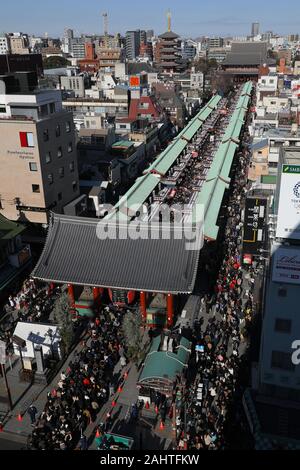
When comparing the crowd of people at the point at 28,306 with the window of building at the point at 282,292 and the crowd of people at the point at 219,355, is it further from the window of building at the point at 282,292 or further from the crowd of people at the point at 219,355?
the window of building at the point at 282,292

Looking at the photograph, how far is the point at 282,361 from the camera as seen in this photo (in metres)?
18.5

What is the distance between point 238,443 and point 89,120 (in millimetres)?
41946

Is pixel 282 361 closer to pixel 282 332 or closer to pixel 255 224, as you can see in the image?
pixel 282 332

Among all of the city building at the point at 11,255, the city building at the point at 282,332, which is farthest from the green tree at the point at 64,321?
the city building at the point at 282,332

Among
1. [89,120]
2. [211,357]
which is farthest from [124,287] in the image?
[89,120]

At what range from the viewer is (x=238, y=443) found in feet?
55.7

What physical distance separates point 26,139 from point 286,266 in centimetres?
2143

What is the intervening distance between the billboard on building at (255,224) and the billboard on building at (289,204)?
1007cm

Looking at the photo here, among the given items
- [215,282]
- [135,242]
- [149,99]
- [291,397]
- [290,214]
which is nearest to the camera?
[290,214]

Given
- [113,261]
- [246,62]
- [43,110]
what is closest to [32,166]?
[43,110]

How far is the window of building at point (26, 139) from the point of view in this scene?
100 ft

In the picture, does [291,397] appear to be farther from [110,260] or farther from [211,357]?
[110,260]

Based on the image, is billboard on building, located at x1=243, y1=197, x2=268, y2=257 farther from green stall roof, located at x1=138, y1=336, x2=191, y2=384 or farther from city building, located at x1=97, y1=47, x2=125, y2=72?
city building, located at x1=97, y1=47, x2=125, y2=72

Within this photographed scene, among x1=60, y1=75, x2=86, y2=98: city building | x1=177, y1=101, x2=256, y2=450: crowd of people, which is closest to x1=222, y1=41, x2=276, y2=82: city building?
x1=60, y1=75, x2=86, y2=98: city building
